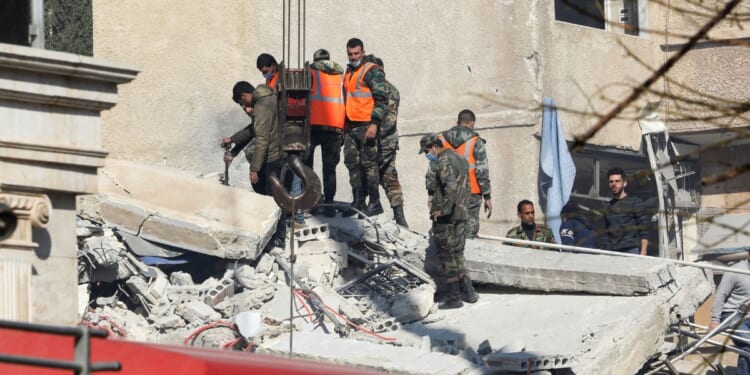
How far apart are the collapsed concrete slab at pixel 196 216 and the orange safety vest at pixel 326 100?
920 millimetres

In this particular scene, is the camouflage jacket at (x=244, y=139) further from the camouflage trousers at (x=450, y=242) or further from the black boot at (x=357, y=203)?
the camouflage trousers at (x=450, y=242)

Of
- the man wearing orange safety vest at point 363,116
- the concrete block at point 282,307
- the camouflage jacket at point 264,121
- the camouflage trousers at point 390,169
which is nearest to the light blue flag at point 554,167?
the camouflage trousers at point 390,169

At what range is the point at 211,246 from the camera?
1420 centimetres

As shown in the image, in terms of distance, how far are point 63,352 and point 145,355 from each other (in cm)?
26

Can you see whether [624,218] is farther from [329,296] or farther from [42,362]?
[42,362]

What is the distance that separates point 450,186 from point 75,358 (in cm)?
918

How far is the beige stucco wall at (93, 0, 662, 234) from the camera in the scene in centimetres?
1877

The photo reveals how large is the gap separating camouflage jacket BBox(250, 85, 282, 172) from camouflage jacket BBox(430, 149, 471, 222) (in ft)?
5.89

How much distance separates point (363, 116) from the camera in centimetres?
1488

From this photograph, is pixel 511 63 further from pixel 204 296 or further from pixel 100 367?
pixel 100 367

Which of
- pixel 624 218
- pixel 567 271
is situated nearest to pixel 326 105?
pixel 567 271

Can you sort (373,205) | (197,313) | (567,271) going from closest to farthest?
(197,313) < (567,271) < (373,205)

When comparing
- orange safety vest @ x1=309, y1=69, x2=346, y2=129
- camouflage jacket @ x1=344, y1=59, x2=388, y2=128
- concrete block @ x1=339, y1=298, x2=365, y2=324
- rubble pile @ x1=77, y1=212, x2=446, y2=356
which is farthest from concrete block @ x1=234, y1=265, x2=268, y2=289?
camouflage jacket @ x1=344, y1=59, x2=388, y2=128

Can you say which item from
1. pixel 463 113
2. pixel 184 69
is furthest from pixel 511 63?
pixel 463 113
